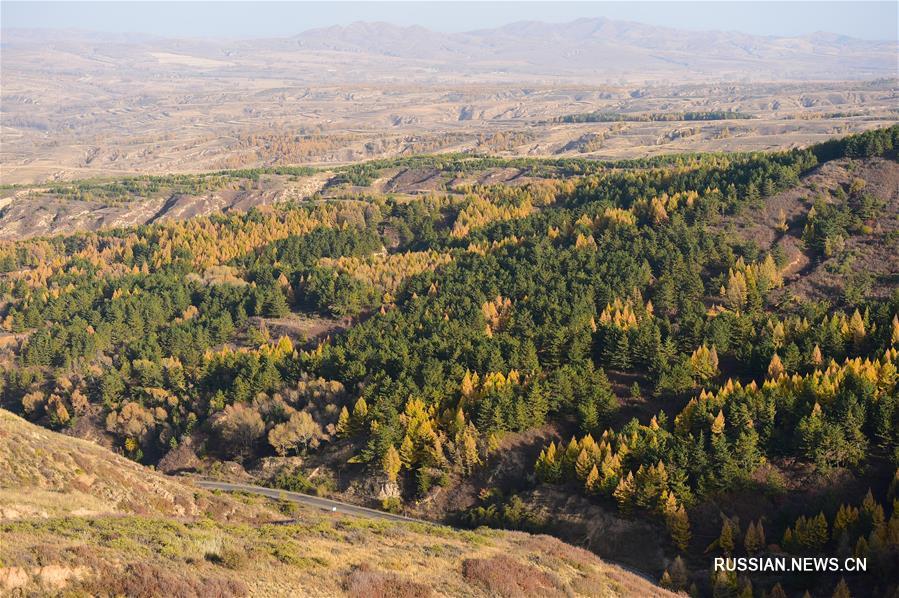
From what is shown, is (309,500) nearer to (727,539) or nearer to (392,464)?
(392,464)

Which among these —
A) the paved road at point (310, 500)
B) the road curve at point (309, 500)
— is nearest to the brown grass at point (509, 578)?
the paved road at point (310, 500)

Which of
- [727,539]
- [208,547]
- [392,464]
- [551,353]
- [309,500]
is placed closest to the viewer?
[208,547]

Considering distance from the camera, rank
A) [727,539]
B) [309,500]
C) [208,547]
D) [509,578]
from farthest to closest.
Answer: [309,500]
[727,539]
[509,578]
[208,547]

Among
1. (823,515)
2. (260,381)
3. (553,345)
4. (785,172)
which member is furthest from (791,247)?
(260,381)

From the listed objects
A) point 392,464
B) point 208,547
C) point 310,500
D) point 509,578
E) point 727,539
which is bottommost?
point 310,500

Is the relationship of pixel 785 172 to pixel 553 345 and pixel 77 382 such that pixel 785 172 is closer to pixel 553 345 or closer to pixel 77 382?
pixel 553 345

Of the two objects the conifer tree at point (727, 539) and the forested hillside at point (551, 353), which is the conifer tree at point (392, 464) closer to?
the forested hillside at point (551, 353)

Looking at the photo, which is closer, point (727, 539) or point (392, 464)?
point (727, 539)

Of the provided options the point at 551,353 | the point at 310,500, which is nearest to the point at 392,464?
the point at 310,500
